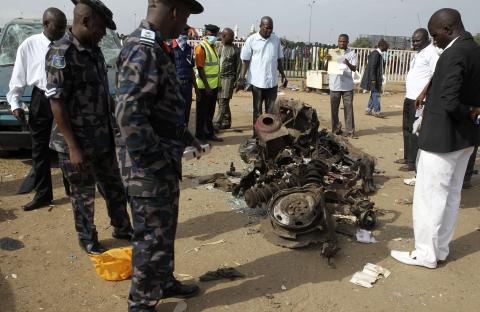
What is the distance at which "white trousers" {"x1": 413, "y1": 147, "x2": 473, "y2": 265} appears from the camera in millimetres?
3848

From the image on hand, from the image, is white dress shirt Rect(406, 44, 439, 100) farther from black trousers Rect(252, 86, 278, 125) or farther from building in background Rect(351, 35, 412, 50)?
building in background Rect(351, 35, 412, 50)

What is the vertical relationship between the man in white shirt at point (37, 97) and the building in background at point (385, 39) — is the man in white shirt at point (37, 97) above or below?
below

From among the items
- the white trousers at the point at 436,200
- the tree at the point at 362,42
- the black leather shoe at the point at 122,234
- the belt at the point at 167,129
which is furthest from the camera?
the tree at the point at 362,42

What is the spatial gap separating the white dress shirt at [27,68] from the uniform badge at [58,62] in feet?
5.80

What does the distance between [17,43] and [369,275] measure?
6.87m

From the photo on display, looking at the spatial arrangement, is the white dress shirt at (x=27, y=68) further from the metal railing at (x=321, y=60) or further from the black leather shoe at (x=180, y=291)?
the metal railing at (x=321, y=60)

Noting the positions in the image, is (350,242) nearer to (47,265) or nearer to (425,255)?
(425,255)

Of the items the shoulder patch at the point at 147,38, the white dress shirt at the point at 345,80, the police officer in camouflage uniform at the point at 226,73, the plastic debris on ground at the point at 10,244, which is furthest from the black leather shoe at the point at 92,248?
the white dress shirt at the point at 345,80

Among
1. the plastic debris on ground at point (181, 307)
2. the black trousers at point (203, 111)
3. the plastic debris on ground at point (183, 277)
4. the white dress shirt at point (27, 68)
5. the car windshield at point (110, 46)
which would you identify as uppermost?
the car windshield at point (110, 46)

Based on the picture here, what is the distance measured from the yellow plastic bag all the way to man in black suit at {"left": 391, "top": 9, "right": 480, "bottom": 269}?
264 centimetres

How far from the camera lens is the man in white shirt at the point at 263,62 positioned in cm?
833

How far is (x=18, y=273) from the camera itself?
3873mm

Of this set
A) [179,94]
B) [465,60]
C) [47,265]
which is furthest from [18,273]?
[465,60]

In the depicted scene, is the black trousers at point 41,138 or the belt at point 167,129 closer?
the belt at point 167,129
